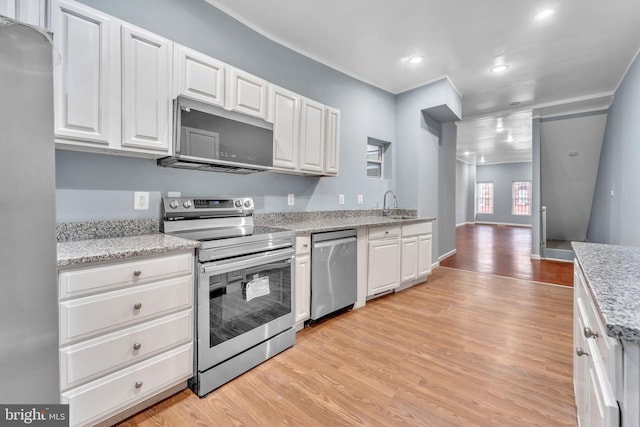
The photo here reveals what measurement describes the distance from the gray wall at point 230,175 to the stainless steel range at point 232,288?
0.77 feet

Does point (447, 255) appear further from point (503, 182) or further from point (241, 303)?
point (503, 182)

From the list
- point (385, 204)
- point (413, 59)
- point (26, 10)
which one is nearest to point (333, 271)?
point (385, 204)

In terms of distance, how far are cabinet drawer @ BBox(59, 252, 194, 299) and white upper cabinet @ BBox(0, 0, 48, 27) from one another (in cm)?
120

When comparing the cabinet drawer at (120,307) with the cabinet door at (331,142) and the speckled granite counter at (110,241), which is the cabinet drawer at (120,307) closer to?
the speckled granite counter at (110,241)

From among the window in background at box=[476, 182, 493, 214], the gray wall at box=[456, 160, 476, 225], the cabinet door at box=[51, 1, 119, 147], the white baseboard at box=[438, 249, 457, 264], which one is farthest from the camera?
the window in background at box=[476, 182, 493, 214]

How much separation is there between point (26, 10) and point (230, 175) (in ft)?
4.75

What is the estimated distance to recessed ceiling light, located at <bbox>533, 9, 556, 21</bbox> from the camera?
2498 millimetres

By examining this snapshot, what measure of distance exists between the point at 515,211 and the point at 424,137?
10.5 m

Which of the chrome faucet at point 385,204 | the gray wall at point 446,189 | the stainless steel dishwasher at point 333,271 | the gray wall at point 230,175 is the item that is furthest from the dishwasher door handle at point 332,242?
the gray wall at point 446,189

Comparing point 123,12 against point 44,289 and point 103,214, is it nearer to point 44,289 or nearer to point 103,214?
point 103,214

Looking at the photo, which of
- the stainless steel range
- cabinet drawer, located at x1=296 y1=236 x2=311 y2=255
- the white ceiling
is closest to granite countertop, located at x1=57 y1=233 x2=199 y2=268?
the stainless steel range

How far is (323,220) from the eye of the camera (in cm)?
322

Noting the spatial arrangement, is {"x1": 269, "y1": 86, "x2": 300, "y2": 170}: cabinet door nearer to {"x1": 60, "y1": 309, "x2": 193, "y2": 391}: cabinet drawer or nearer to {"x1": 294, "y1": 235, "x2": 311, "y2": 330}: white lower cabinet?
{"x1": 294, "y1": 235, "x2": 311, "y2": 330}: white lower cabinet

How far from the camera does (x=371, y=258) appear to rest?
3.03m
